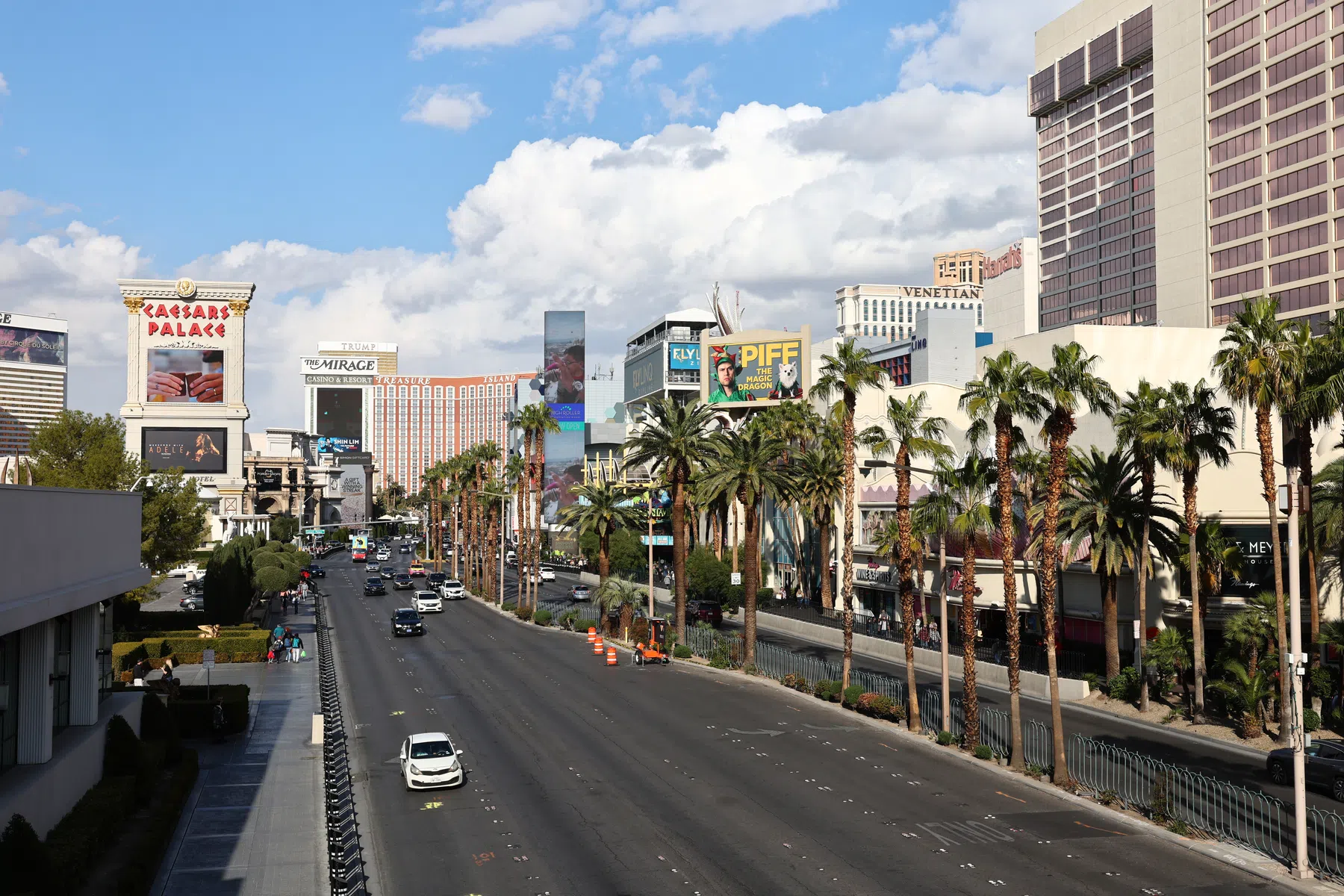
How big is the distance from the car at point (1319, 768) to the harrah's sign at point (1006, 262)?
159 meters

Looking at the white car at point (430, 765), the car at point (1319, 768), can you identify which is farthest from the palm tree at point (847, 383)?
the white car at point (430, 765)

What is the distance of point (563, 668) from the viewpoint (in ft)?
183

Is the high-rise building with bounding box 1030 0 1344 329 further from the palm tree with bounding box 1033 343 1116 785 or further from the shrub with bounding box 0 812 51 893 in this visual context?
the shrub with bounding box 0 812 51 893

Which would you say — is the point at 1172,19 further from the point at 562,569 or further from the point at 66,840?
the point at 66,840

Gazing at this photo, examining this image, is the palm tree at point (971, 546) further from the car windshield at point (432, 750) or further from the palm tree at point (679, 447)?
the palm tree at point (679, 447)

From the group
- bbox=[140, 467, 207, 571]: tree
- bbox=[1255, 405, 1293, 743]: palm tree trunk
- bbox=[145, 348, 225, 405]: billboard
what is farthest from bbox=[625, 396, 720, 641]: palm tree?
bbox=[145, 348, 225, 405]: billboard

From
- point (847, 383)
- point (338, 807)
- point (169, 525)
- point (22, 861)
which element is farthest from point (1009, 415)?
point (169, 525)

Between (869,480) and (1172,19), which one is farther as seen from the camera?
(1172,19)

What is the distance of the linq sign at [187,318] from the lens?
144 metres

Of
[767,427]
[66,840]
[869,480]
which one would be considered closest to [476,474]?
[767,427]

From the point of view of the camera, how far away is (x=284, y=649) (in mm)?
59094

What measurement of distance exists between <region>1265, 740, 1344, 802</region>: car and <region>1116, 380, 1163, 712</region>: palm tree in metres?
11.4

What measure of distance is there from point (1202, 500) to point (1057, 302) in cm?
13041

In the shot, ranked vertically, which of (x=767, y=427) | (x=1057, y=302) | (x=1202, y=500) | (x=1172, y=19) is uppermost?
(x=1172, y=19)
